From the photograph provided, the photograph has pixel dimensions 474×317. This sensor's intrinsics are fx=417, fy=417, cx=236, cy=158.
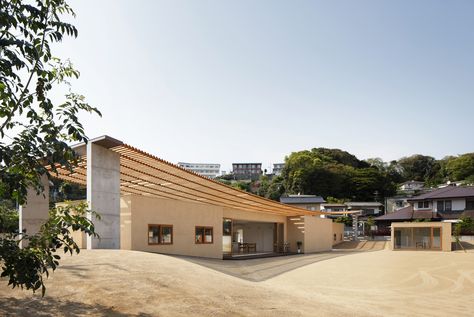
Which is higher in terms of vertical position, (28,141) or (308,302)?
(28,141)

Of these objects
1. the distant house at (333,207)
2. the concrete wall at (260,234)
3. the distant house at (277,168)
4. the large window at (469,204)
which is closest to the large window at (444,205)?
the large window at (469,204)

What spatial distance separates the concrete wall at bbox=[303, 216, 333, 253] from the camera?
3016 centimetres

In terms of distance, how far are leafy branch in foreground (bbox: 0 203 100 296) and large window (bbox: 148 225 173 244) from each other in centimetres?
1187

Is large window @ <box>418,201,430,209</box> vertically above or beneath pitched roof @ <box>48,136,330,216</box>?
beneath

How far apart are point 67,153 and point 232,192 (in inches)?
489

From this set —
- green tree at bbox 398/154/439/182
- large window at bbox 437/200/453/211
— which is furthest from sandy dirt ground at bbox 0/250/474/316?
green tree at bbox 398/154/439/182

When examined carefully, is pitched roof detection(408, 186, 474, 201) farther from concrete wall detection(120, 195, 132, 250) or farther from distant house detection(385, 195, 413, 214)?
concrete wall detection(120, 195, 132, 250)

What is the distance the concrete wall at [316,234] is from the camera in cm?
3016

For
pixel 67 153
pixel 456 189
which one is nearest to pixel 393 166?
pixel 456 189

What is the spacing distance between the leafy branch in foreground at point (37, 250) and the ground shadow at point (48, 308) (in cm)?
163

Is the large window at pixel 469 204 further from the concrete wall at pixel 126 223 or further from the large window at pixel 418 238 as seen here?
the concrete wall at pixel 126 223

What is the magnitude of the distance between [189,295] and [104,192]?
6298 mm

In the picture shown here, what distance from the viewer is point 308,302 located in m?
8.99

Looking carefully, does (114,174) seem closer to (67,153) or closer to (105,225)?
(105,225)
